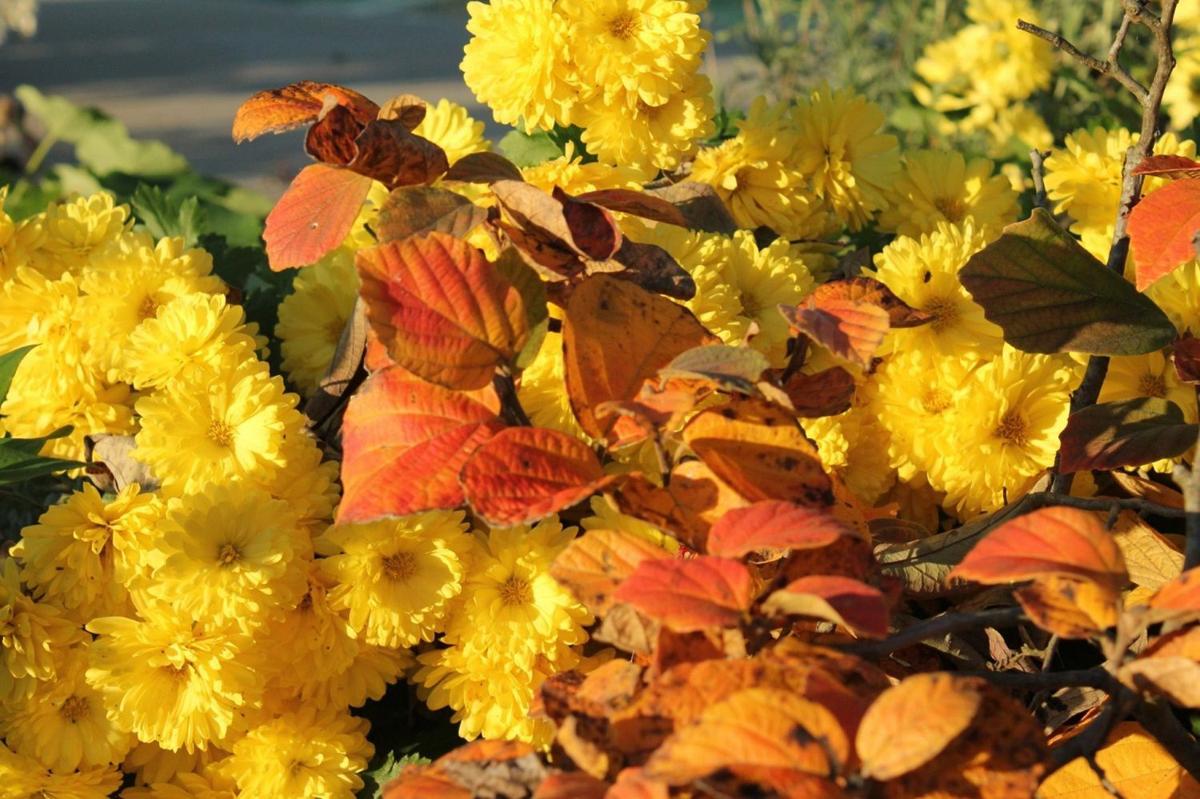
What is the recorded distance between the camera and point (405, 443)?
2.90 ft

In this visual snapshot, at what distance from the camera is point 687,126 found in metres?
1.30

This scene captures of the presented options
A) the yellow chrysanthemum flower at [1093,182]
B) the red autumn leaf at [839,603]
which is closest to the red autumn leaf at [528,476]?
the red autumn leaf at [839,603]

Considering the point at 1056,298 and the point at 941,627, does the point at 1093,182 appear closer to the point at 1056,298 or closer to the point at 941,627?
the point at 1056,298

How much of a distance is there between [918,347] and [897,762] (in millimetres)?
606

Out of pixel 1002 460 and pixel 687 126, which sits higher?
pixel 687 126

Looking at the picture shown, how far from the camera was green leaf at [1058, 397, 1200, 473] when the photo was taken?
1.01 m

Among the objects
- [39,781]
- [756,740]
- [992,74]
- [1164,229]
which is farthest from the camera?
[992,74]

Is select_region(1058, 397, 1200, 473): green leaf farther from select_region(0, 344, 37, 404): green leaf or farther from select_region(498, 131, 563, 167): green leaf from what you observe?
select_region(0, 344, 37, 404): green leaf

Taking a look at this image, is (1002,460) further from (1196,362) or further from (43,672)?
(43,672)

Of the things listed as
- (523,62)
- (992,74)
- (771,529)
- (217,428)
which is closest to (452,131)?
(523,62)

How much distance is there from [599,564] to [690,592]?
0.11 m

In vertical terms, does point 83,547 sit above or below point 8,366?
below

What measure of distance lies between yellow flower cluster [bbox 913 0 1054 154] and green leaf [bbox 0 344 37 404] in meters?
2.08

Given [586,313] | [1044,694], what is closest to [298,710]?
[586,313]
